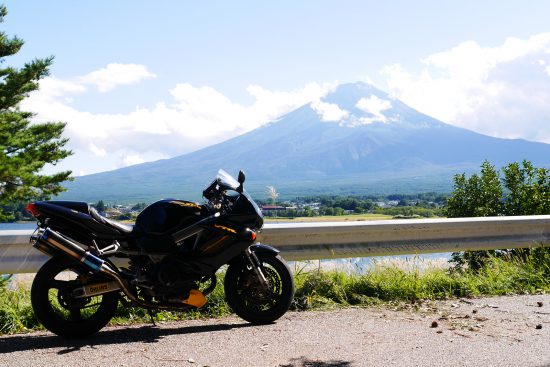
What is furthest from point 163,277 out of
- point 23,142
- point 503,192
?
point 23,142

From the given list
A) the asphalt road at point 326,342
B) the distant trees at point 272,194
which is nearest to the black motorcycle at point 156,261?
Result: the asphalt road at point 326,342

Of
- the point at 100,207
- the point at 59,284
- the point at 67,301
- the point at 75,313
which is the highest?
the point at 100,207

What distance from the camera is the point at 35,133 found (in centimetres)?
2669

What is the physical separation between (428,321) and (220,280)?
2001mm

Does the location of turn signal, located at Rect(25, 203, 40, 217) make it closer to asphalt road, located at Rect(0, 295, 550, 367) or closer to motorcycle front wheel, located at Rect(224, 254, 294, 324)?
asphalt road, located at Rect(0, 295, 550, 367)

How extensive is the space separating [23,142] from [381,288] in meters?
20.3

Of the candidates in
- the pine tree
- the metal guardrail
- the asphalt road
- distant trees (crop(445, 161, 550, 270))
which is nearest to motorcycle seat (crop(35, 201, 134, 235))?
the metal guardrail

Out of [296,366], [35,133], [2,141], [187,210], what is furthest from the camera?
[35,133]

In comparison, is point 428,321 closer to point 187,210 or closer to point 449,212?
point 187,210

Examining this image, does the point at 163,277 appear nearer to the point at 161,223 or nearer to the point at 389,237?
the point at 161,223

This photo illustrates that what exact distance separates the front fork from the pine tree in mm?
17949

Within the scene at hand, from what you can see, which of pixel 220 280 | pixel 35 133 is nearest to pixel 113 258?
pixel 220 280

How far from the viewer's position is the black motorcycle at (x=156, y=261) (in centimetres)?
504

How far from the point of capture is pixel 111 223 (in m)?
5.21
